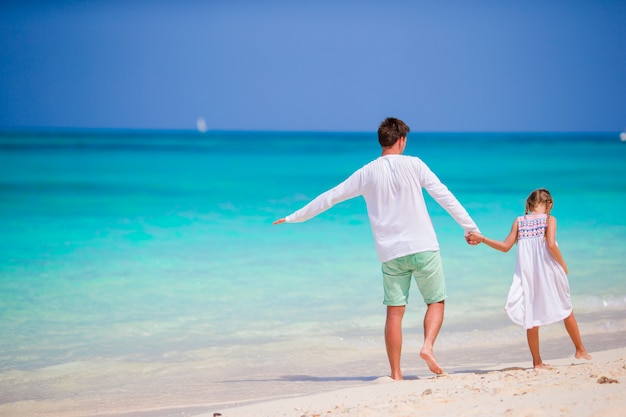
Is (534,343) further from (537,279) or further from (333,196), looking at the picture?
(333,196)

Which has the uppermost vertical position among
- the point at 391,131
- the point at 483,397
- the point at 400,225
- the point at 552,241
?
the point at 391,131

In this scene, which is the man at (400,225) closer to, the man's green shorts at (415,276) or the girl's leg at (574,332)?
the man's green shorts at (415,276)

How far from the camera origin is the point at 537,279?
4.12 meters

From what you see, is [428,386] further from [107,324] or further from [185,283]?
[185,283]

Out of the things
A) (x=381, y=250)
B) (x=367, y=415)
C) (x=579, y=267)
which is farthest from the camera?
(x=579, y=267)

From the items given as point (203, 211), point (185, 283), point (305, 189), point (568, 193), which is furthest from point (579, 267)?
point (305, 189)

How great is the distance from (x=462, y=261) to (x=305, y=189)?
1503 cm

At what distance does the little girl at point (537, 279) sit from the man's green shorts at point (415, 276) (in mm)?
355

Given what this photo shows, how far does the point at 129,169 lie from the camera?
35.2m

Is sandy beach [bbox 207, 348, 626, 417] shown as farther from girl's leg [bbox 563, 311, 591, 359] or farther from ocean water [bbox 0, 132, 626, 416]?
ocean water [bbox 0, 132, 626, 416]

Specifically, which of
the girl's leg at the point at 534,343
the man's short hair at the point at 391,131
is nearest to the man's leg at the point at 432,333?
the girl's leg at the point at 534,343

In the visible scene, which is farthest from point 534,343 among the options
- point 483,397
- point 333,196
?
point 333,196

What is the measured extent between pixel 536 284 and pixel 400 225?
870 mm

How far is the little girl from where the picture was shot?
409cm
